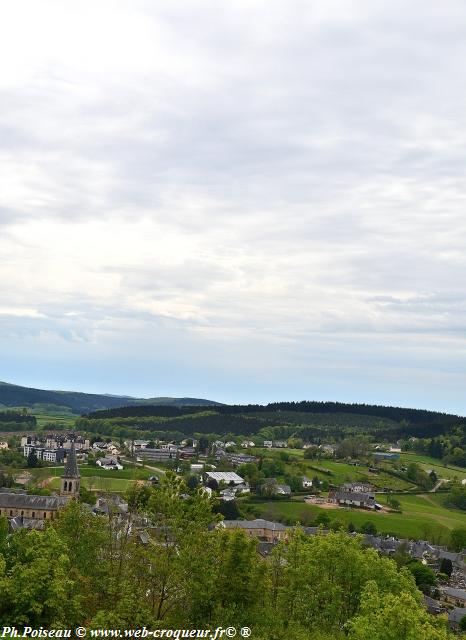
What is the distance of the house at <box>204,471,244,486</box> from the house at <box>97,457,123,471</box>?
19267 mm

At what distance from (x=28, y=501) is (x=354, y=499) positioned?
56.5 m

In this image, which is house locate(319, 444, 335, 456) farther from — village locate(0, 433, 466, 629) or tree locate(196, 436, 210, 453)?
tree locate(196, 436, 210, 453)

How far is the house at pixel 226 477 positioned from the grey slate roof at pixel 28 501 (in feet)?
149

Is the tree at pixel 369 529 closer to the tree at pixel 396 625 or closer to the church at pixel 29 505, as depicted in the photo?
the church at pixel 29 505

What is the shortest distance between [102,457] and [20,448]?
27.7 m

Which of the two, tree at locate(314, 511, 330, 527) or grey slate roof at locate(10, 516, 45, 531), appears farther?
tree at locate(314, 511, 330, 527)

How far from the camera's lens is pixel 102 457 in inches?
6024

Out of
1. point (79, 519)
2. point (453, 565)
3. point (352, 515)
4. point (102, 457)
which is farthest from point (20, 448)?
point (79, 519)

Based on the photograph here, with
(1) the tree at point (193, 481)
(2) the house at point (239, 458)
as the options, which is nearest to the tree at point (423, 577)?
(1) the tree at point (193, 481)

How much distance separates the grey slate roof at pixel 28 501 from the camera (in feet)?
288

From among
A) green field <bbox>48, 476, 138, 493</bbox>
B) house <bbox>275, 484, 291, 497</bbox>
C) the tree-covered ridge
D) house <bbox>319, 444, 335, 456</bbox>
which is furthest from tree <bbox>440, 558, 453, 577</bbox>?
house <bbox>319, 444, 335, 456</bbox>

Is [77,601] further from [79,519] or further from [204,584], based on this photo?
[79,519]

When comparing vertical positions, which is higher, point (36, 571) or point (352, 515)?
point (36, 571)

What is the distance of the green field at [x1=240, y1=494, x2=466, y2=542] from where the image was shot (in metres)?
99.1
